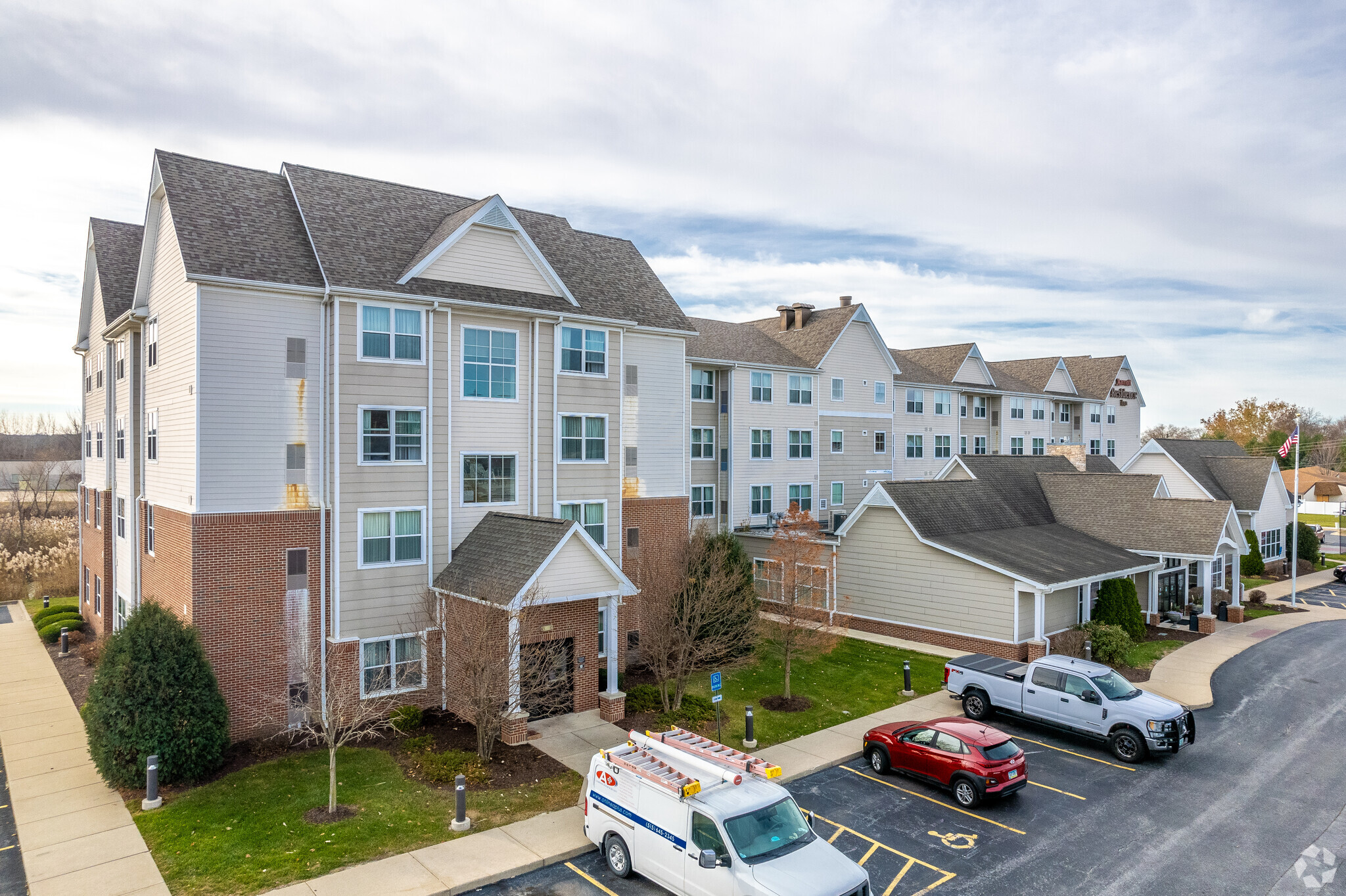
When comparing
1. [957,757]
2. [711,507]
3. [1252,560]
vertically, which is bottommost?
[1252,560]

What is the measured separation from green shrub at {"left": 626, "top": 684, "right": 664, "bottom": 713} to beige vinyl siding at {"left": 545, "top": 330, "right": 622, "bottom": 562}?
4.67 m

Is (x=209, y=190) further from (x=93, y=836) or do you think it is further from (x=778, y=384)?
(x=778, y=384)

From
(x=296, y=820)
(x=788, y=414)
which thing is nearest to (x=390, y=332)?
(x=296, y=820)

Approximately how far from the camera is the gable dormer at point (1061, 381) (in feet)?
198

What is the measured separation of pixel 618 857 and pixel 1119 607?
2426cm

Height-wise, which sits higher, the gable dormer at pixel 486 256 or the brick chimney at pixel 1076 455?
the gable dormer at pixel 486 256

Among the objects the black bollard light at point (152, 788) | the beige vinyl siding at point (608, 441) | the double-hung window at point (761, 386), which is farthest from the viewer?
the double-hung window at point (761, 386)

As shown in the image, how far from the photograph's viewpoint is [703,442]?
3769 centimetres

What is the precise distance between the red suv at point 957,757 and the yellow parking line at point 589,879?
24.6 ft

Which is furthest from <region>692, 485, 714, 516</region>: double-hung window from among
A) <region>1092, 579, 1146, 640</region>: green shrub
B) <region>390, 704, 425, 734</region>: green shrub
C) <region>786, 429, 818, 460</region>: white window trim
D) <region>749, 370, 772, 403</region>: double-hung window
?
<region>390, 704, 425, 734</region>: green shrub

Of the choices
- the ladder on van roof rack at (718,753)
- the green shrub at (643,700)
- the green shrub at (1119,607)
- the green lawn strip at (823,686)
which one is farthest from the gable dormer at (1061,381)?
the ladder on van roof rack at (718,753)

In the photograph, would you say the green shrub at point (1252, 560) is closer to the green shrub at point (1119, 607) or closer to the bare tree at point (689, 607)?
the green shrub at point (1119, 607)

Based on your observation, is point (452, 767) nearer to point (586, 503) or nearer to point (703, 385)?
point (586, 503)

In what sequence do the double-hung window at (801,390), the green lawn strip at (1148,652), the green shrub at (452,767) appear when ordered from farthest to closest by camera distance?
1. the double-hung window at (801,390)
2. the green lawn strip at (1148,652)
3. the green shrub at (452,767)
